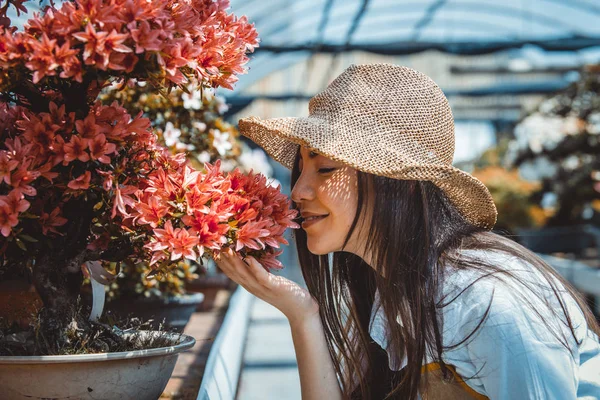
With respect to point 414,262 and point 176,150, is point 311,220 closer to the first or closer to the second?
point 414,262

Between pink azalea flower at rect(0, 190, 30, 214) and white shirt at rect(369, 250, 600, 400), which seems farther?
white shirt at rect(369, 250, 600, 400)

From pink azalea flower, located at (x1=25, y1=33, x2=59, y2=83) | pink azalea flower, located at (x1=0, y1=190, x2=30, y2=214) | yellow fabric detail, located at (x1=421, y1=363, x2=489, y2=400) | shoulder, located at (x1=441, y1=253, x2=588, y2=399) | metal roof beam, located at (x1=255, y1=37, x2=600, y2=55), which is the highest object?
metal roof beam, located at (x1=255, y1=37, x2=600, y2=55)

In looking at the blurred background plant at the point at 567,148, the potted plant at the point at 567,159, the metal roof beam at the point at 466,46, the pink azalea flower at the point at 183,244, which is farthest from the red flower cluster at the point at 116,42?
the metal roof beam at the point at 466,46

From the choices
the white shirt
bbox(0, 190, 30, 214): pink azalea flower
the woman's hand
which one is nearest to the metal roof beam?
the woman's hand

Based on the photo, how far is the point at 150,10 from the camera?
102 centimetres

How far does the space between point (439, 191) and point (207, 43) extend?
69 centimetres

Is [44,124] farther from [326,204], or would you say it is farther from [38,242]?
[326,204]

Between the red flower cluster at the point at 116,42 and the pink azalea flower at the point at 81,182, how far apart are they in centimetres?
14

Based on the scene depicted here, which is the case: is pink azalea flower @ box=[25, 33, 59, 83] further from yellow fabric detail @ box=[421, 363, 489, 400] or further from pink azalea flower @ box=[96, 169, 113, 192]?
yellow fabric detail @ box=[421, 363, 489, 400]

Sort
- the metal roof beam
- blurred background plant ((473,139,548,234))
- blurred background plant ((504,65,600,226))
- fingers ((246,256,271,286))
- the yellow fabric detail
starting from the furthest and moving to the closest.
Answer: blurred background plant ((473,139,548,234)) → the metal roof beam → blurred background plant ((504,65,600,226)) → the yellow fabric detail → fingers ((246,256,271,286))

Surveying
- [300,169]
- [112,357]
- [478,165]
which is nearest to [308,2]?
[478,165]

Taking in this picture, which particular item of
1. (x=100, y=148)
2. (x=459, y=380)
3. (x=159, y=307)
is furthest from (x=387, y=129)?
(x=159, y=307)

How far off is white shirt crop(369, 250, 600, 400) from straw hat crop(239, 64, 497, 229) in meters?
0.22

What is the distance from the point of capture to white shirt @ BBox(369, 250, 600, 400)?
131cm
